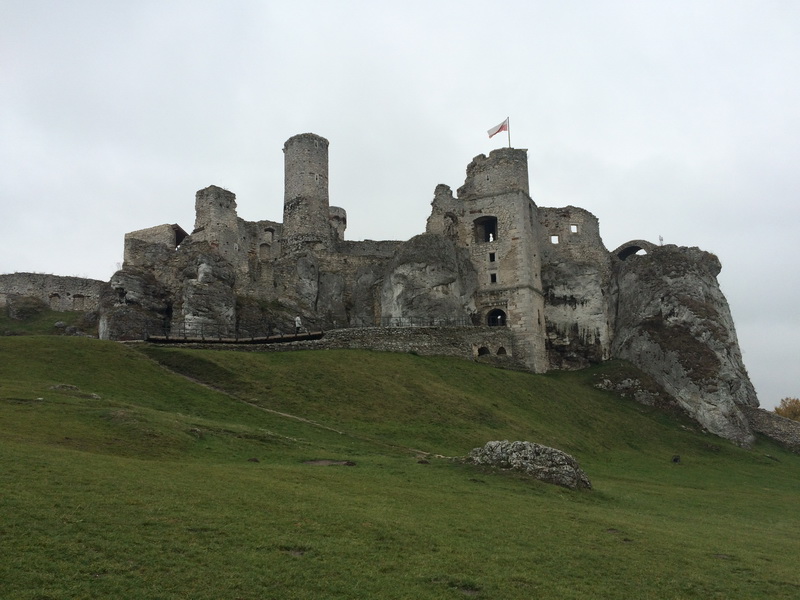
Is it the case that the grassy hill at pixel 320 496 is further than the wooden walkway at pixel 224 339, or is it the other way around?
the wooden walkway at pixel 224 339

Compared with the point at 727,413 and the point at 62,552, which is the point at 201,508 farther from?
the point at 727,413

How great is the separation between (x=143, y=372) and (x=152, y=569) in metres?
24.5

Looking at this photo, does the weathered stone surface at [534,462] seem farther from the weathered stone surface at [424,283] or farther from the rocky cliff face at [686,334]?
the rocky cliff face at [686,334]

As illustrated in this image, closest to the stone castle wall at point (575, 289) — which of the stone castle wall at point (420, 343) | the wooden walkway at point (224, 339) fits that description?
the stone castle wall at point (420, 343)

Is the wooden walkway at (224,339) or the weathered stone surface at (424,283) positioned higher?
the weathered stone surface at (424,283)

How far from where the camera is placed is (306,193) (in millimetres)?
66500

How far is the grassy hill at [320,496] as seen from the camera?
13031 mm

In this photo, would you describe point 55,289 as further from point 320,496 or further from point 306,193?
point 320,496

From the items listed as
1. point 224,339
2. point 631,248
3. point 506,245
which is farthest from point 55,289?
point 631,248

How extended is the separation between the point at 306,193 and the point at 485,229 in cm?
1811

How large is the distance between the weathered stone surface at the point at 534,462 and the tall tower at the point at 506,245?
33.5 metres

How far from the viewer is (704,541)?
64.3ft

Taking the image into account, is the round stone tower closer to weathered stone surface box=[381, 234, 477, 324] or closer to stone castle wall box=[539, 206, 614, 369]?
weathered stone surface box=[381, 234, 477, 324]

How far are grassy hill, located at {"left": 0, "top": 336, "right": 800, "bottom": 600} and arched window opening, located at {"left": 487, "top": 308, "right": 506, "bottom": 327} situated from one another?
21059 millimetres
